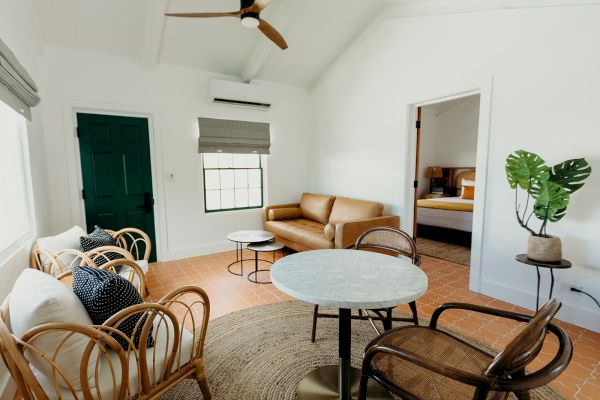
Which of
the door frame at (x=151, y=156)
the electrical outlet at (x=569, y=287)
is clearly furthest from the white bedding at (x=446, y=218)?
the door frame at (x=151, y=156)

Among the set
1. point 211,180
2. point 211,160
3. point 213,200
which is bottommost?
point 213,200

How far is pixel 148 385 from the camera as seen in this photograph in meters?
1.31

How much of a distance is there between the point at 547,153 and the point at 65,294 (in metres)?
3.64

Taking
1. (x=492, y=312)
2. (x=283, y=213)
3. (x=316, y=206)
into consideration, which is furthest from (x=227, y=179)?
(x=492, y=312)

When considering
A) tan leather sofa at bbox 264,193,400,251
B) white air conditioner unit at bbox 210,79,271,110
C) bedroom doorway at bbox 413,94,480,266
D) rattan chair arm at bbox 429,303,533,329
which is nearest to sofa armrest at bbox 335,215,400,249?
tan leather sofa at bbox 264,193,400,251

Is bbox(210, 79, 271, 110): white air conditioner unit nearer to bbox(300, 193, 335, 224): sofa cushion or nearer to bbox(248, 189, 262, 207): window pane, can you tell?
bbox(248, 189, 262, 207): window pane

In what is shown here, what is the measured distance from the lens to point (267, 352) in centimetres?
220

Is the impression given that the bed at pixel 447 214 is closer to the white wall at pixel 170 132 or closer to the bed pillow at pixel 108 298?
the white wall at pixel 170 132

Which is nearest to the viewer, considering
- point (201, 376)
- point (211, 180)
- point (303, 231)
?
point (201, 376)

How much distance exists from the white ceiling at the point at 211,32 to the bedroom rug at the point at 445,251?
347 centimetres

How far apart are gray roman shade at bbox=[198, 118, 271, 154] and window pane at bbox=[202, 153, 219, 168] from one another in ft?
0.70

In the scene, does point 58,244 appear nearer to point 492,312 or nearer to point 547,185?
point 492,312

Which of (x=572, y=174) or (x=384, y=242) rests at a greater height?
(x=572, y=174)

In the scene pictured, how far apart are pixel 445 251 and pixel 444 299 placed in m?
1.84
